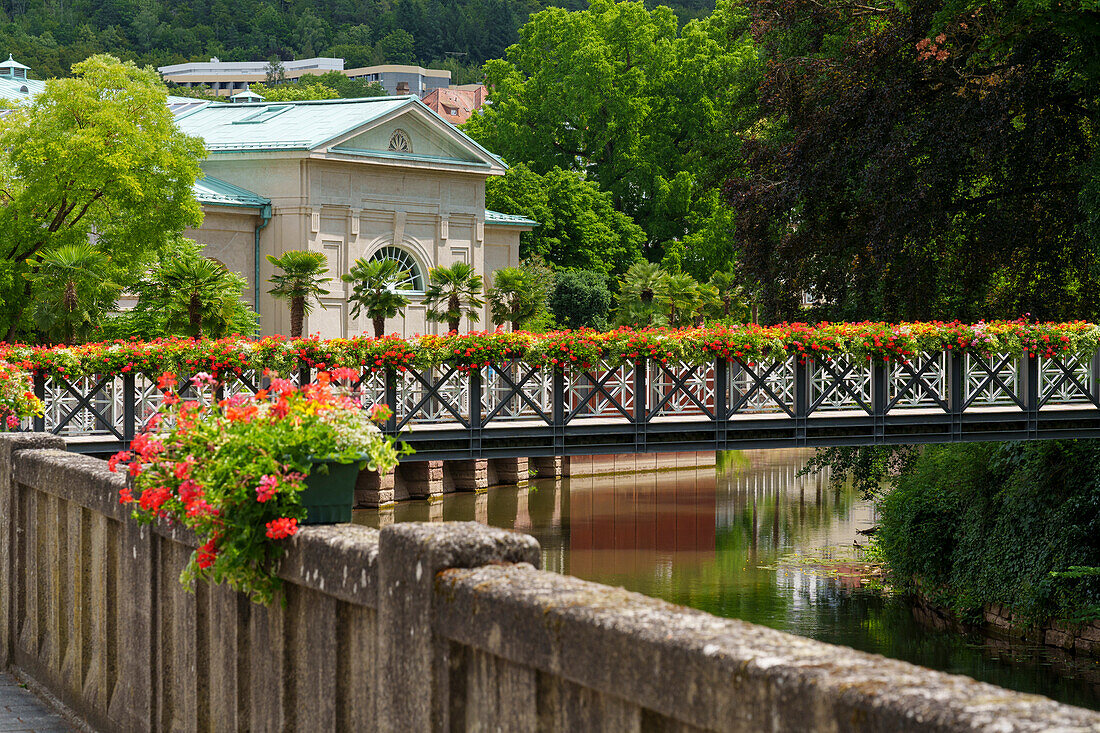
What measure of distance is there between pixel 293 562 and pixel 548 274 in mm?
47486

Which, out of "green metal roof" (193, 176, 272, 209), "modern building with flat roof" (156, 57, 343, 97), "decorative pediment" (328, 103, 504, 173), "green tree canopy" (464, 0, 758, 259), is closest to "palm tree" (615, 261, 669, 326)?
"decorative pediment" (328, 103, 504, 173)

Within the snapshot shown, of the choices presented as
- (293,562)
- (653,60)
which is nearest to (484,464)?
(653,60)

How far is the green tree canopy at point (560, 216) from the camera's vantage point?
5659 centimetres

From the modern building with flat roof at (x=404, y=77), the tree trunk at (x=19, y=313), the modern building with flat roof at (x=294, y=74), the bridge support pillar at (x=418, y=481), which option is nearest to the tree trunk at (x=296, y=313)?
the bridge support pillar at (x=418, y=481)

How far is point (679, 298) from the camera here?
163 ft

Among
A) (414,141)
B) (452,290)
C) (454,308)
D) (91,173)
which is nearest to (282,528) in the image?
(91,173)

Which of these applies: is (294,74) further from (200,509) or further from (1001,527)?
(200,509)

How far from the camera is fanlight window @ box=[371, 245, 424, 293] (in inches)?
1889

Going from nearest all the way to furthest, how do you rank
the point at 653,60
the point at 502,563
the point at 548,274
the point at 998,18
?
the point at 502,563
the point at 998,18
the point at 548,274
the point at 653,60

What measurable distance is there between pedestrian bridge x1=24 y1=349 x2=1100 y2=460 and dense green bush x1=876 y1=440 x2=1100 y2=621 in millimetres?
1704

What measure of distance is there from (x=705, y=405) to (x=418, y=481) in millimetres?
22669

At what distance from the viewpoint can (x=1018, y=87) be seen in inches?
893

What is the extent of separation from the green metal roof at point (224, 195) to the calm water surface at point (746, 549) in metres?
11.2

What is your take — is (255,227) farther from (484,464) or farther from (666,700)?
(666,700)
